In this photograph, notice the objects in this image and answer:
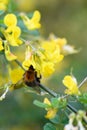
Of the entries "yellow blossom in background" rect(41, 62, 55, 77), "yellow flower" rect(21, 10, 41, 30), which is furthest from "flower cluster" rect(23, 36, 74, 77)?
"yellow flower" rect(21, 10, 41, 30)

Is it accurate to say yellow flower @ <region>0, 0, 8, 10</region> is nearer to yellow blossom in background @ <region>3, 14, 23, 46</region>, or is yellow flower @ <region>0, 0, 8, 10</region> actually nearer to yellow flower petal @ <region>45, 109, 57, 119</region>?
yellow blossom in background @ <region>3, 14, 23, 46</region>

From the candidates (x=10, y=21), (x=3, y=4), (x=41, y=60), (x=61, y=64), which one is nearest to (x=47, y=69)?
(x=41, y=60)

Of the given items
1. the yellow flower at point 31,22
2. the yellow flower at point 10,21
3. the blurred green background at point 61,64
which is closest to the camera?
the yellow flower at point 10,21

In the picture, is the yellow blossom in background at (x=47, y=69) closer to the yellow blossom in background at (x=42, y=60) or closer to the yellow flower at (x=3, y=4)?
the yellow blossom in background at (x=42, y=60)

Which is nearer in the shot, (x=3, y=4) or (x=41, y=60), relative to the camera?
(x=41, y=60)

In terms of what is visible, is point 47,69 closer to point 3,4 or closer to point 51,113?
point 51,113

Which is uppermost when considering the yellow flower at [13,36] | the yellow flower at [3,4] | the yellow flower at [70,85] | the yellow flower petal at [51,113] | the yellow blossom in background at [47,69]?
the yellow flower at [3,4]

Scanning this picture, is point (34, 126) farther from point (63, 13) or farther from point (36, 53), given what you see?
point (63, 13)

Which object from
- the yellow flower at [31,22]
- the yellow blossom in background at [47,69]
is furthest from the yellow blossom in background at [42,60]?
the yellow flower at [31,22]
